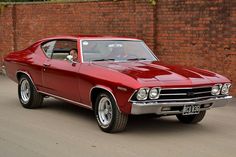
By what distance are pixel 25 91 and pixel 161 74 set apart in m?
3.71

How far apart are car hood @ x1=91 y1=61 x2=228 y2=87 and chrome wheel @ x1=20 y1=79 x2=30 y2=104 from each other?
2.35 metres

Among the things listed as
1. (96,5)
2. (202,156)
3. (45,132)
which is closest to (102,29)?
(96,5)

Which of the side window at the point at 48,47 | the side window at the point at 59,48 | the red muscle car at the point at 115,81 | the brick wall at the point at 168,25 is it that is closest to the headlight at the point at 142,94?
the red muscle car at the point at 115,81

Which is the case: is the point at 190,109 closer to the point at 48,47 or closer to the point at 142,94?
the point at 142,94

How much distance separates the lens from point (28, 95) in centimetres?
991

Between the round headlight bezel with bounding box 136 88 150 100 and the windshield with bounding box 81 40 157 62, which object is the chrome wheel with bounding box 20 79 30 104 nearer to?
the windshield with bounding box 81 40 157 62

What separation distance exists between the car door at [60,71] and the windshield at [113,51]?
0.86 ft

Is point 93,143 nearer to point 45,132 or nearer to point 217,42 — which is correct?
point 45,132

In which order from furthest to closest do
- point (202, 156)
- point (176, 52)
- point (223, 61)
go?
point (176, 52) < point (223, 61) < point (202, 156)

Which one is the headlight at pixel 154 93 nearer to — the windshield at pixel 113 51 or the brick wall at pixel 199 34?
the windshield at pixel 113 51

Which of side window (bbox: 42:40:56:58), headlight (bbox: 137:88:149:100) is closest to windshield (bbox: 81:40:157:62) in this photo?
side window (bbox: 42:40:56:58)

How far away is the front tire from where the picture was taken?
7.31m

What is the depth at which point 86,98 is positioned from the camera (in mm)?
7992

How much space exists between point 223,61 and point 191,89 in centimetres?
458
